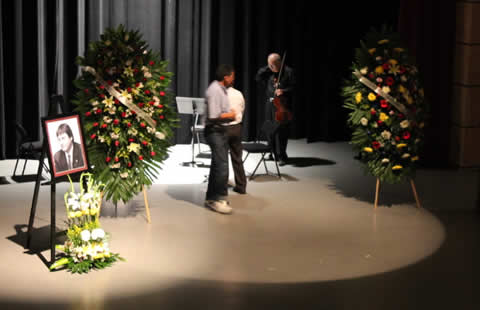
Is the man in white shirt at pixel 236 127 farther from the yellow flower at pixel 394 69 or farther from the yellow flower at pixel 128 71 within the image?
the yellow flower at pixel 394 69

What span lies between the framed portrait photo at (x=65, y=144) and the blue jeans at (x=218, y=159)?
5.34ft

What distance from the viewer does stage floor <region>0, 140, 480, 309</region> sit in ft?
17.3

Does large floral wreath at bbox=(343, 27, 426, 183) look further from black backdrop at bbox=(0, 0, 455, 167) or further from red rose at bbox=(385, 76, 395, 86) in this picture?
black backdrop at bbox=(0, 0, 455, 167)

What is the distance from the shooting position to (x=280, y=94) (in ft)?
31.4

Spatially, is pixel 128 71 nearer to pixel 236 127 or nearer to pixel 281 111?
pixel 236 127

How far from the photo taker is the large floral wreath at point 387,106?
7371 mm

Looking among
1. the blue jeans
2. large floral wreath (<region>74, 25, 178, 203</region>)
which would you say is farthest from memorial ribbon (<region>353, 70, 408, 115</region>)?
large floral wreath (<region>74, 25, 178, 203</region>)

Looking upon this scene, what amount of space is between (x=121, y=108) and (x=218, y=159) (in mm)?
1178

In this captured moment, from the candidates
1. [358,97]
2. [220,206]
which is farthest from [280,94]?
[220,206]

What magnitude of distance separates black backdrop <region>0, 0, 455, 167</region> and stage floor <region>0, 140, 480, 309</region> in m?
1.52

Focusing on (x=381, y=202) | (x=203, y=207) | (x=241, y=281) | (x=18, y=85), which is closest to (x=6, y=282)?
(x=241, y=281)

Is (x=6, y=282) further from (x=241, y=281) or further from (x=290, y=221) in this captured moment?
(x=290, y=221)

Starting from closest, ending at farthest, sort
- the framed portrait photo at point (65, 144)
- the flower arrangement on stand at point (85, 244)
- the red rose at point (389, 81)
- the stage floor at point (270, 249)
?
the stage floor at point (270, 249), the flower arrangement on stand at point (85, 244), the framed portrait photo at point (65, 144), the red rose at point (389, 81)

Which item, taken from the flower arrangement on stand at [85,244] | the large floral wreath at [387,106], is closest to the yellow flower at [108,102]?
the flower arrangement on stand at [85,244]
